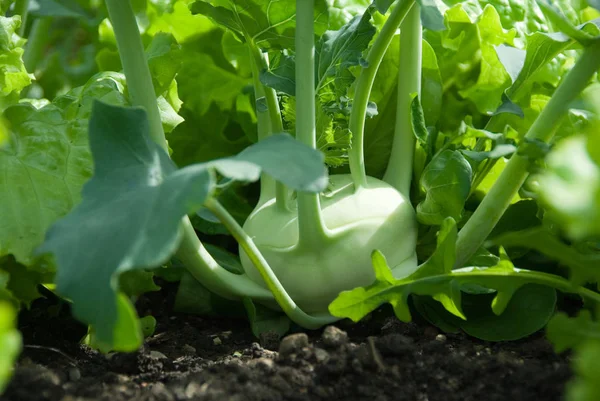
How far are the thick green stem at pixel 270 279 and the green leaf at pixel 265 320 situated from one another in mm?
45

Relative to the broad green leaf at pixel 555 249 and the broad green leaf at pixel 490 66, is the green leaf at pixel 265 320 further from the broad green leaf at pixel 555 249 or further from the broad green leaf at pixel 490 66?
the broad green leaf at pixel 490 66

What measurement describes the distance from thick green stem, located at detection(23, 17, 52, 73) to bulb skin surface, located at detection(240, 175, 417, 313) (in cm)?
82

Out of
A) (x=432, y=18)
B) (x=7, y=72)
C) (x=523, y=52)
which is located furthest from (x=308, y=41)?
(x=7, y=72)

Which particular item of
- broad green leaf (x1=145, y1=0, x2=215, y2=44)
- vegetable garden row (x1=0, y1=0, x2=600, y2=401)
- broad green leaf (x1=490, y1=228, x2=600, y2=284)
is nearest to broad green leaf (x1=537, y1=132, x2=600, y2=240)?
vegetable garden row (x1=0, y1=0, x2=600, y2=401)

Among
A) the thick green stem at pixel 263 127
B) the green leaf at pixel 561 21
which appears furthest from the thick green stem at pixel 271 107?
the green leaf at pixel 561 21

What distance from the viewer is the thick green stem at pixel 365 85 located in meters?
0.96

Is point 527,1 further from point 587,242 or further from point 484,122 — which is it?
point 587,242

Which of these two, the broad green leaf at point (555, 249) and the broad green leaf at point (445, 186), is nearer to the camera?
the broad green leaf at point (555, 249)

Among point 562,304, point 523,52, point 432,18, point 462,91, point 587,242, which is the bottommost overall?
point 562,304

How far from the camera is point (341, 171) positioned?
1.21 meters

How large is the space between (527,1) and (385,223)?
2.16 feet

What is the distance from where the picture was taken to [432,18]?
0.77 meters

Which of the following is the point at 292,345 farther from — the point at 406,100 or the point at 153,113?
the point at 406,100

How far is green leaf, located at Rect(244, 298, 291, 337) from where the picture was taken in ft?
3.30
